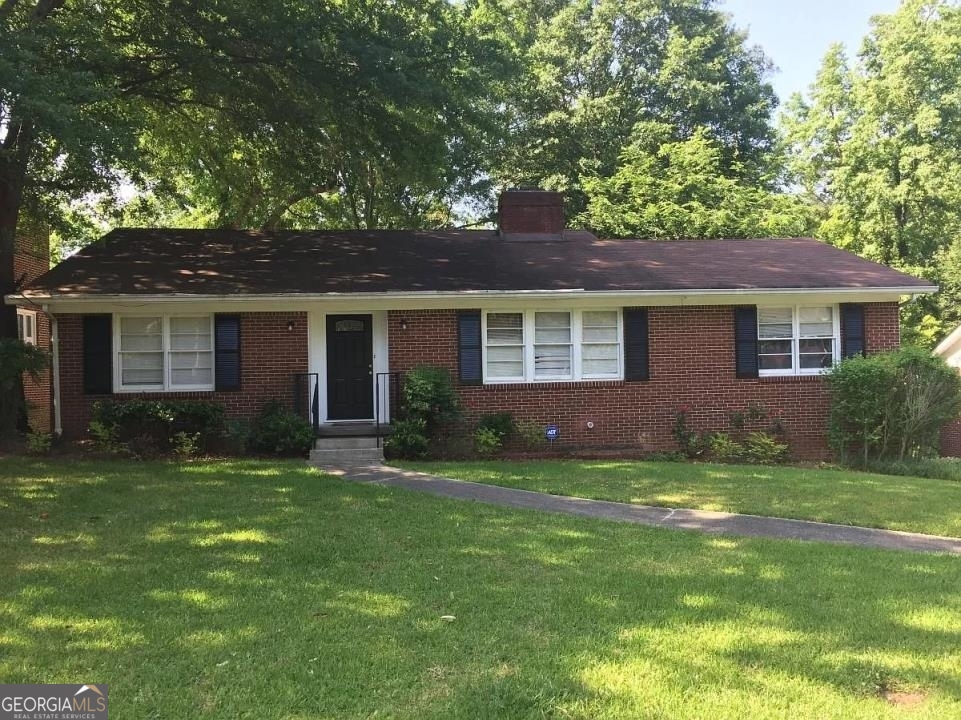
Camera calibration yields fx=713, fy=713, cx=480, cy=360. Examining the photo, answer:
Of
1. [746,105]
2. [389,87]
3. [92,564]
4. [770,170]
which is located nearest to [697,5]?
[746,105]

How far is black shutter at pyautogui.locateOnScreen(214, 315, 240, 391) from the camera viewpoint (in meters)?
12.3

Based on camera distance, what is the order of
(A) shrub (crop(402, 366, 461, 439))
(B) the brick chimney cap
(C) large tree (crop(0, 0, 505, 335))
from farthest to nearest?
1. (B) the brick chimney cap
2. (A) shrub (crop(402, 366, 461, 439))
3. (C) large tree (crop(0, 0, 505, 335))

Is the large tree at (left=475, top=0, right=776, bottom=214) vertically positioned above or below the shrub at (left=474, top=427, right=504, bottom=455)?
above

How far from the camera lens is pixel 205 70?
11.9 m

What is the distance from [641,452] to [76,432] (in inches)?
380

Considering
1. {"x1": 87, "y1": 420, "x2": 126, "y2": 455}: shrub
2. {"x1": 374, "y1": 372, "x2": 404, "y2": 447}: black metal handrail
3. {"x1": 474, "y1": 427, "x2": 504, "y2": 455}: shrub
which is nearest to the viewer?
{"x1": 87, "y1": 420, "x2": 126, "y2": 455}: shrub

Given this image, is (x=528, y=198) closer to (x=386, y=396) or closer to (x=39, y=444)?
(x=386, y=396)

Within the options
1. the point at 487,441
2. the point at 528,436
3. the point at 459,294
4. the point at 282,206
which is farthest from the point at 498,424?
the point at 282,206

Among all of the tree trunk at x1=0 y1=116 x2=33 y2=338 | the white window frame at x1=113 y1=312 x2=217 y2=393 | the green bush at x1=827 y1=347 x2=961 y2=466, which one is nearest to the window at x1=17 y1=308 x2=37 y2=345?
the tree trunk at x1=0 y1=116 x2=33 y2=338

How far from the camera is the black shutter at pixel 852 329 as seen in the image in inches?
513

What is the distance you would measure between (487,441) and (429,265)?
3847mm

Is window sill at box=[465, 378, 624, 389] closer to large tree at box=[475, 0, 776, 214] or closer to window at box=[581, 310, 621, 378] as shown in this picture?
window at box=[581, 310, 621, 378]

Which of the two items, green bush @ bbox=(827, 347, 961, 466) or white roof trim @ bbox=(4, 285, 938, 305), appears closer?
white roof trim @ bbox=(4, 285, 938, 305)

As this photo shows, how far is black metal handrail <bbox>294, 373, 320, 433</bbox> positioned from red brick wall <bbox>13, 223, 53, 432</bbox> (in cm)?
402
